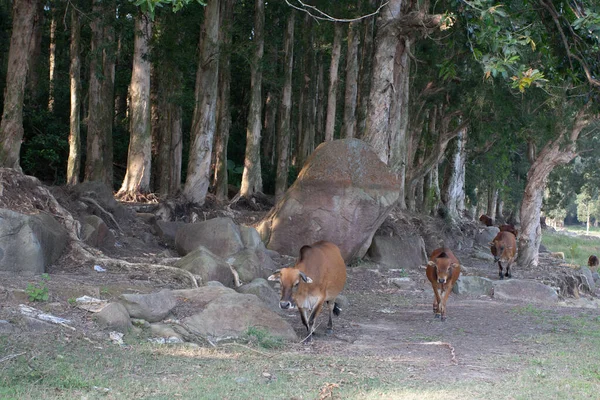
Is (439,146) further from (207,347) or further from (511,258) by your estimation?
(207,347)

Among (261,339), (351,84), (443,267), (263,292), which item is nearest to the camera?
(261,339)

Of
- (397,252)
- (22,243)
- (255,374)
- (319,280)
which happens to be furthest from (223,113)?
(255,374)

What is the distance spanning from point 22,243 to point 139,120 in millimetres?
10166

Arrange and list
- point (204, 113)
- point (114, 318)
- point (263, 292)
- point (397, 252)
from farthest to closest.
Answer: point (204, 113), point (397, 252), point (263, 292), point (114, 318)

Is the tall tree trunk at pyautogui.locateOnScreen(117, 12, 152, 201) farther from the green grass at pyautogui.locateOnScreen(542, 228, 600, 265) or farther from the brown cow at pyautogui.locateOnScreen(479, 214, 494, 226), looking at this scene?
the brown cow at pyautogui.locateOnScreen(479, 214, 494, 226)

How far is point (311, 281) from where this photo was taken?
11.0m

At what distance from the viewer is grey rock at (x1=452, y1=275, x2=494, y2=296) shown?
1795 cm

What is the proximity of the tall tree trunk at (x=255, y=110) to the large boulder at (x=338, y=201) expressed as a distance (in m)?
6.95

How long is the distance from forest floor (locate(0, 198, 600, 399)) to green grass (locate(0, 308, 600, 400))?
0.5 inches

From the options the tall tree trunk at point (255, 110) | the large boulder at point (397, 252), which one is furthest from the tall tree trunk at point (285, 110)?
the large boulder at point (397, 252)

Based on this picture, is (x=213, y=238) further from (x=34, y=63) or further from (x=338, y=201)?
(x=34, y=63)

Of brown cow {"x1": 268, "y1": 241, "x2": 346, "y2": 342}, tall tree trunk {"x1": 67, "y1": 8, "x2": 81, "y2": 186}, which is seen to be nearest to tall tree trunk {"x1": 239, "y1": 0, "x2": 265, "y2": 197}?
tall tree trunk {"x1": 67, "y1": 8, "x2": 81, "y2": 186}

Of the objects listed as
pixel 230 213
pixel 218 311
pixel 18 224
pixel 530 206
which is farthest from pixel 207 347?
pixel 530 206

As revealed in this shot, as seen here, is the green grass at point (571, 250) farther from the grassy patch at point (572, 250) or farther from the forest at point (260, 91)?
the forest at point (260, 91)
